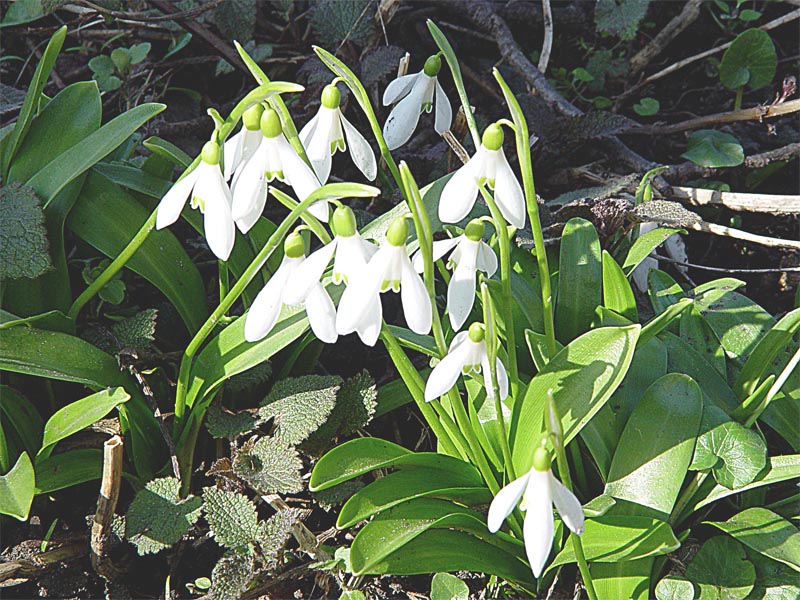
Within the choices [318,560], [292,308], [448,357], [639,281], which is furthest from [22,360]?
[639,281]

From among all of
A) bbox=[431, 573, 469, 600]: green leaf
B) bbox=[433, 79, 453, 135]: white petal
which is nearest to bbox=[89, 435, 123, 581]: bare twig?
bbox=[431, 573, 469, 600]: green leaf

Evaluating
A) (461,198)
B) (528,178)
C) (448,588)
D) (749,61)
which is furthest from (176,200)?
(749,61)

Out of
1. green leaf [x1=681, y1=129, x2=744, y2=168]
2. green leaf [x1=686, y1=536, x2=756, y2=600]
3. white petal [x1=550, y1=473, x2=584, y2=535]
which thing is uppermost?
white petal [x1=550, y1=473, x2=584, y2=535]

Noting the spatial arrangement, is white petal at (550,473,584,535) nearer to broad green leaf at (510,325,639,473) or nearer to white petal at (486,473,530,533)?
white petal at (486,473,530,533)

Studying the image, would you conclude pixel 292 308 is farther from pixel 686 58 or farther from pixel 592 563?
pixel 686 58

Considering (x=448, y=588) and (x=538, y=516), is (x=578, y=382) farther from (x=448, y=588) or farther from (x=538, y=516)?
(x=448, y=588)

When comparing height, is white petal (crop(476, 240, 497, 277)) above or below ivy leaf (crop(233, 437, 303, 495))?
above

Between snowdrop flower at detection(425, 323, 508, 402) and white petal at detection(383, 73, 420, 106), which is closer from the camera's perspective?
snowdrop flower at detection(425, 323, 508, 402)
